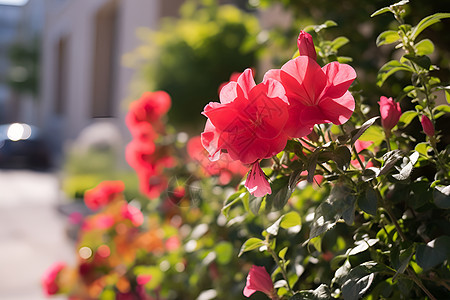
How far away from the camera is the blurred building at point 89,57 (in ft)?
30.7

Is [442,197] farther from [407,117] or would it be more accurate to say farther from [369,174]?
[407,117]

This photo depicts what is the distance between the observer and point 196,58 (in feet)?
18.3

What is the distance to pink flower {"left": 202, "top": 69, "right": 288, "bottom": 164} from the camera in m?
0.62

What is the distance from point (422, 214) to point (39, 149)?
1393 centimetres

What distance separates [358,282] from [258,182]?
7.8 inches

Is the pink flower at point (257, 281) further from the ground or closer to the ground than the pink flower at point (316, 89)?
closer to the ground

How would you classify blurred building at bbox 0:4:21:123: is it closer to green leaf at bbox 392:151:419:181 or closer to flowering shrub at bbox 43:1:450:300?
flowering shrub at bbox 43:1:450:300

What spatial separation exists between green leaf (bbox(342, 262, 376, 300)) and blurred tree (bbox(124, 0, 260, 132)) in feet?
15.7

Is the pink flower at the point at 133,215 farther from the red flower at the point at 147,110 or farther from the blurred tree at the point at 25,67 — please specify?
the blurred tree at the point at 25,67

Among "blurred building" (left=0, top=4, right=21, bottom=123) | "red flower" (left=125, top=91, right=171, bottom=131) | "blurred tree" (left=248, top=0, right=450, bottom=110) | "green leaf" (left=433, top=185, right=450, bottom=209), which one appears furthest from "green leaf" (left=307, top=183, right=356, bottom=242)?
"blurred building" (left=0, top=4, right=21, bottom=123)

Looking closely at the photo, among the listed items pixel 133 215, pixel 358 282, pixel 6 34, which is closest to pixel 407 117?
pixel 358 282

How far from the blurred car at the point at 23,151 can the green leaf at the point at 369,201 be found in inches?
541

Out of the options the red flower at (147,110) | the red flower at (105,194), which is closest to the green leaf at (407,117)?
the red flower at (147,110)

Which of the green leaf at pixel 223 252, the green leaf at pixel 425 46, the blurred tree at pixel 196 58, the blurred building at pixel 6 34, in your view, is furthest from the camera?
the blurred building at pixel 6 34
